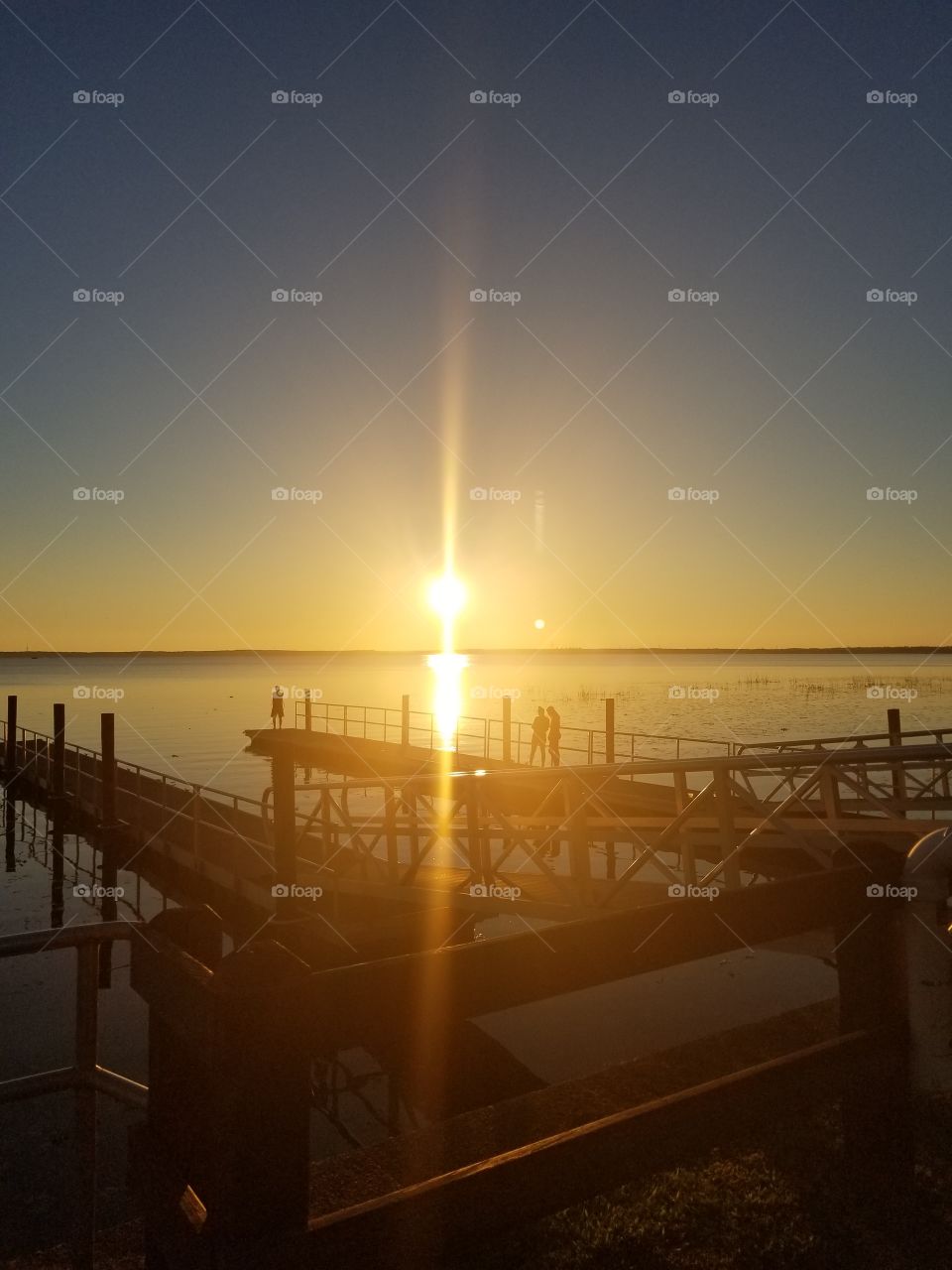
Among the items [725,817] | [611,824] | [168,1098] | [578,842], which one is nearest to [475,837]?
[578,842]

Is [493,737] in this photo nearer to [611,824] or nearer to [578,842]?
[611,824]

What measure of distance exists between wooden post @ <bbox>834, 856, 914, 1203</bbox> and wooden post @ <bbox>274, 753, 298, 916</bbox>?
7.07 meters

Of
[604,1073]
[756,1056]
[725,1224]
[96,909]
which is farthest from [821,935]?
[96,909]

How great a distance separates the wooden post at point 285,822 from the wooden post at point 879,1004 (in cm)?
707

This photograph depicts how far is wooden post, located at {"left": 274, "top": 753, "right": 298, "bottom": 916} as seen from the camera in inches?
389

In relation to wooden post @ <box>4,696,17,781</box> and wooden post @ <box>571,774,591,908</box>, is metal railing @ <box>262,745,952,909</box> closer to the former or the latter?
wooden post @ <box>571,774,591,908</box>

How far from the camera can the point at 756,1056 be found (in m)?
5.74

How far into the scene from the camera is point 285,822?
10500mm

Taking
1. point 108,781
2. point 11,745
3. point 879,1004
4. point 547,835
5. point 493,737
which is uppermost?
point 879,1004

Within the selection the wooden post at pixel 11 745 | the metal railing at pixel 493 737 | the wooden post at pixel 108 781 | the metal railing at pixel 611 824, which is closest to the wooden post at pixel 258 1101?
the metal railing at pixel 611 824

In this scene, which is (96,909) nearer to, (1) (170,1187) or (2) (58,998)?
(2) (58,998)

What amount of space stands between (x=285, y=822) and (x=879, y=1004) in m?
8.19

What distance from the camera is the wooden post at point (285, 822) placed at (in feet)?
32.4

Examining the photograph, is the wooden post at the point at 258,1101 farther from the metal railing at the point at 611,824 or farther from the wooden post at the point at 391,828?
the wooden post at the point at 391,828
